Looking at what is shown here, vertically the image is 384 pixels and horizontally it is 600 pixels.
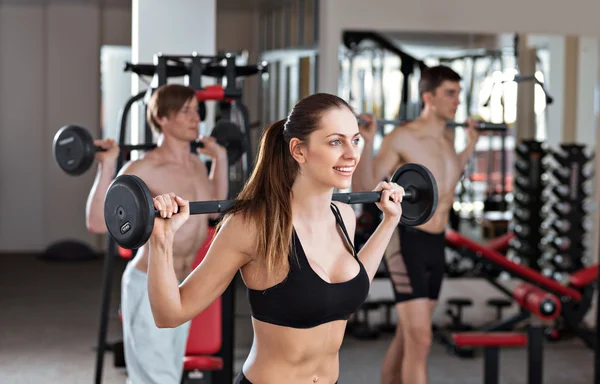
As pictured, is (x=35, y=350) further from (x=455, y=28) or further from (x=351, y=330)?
(x=455, y=28)

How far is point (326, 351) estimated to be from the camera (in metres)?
1.96

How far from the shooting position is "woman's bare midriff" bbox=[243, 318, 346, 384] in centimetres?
191

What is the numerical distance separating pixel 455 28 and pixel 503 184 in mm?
Result: 2183

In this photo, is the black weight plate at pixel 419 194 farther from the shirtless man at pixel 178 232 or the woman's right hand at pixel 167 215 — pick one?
the shirtless man at pixel 178 232

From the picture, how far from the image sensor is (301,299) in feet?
6.19

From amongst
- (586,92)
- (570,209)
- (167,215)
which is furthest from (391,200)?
(586,92)

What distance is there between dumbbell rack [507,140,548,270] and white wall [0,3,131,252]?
4.85m

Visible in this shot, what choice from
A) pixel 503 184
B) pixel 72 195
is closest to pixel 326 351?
pixel 503 184

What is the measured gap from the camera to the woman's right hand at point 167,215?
5.74 feet

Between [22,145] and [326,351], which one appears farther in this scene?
[22,145]

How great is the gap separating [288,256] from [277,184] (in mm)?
169

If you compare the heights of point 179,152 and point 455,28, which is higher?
point 455,28

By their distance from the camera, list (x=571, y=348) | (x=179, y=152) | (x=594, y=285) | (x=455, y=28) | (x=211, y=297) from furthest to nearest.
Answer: (x=455, y=28)
(x=571, y=348)
(x=594, y=285)
(x=179, y=152)
(x=211, y=297)

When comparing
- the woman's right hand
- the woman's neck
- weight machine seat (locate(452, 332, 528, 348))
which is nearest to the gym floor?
weight machine seat (locate(452, 332, 528, 348))
